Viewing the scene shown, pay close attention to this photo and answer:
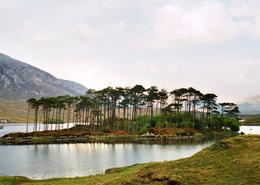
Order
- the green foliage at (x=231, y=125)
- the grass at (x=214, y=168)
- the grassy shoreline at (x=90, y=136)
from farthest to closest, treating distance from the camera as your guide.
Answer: the green foliage at (x=231, y=125) → the grassy shoreline at (x=90, y=136) → the grass at (x=214, y=168)

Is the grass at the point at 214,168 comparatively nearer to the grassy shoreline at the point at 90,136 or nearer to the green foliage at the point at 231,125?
the grassy shoreline at the point at 90,136

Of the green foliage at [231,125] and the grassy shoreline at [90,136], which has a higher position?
the green foliage at [231,125]

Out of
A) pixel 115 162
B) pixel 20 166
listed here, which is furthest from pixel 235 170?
pixel 20 166

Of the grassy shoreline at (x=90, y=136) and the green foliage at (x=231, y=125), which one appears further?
the green foliage at (x=231, y=125)

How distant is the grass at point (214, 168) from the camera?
29.3m

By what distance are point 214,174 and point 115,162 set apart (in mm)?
47514

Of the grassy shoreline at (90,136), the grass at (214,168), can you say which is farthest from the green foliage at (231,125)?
the grass at (214,168)

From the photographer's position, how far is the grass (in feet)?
96.1

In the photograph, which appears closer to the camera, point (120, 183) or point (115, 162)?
point (120, 183)

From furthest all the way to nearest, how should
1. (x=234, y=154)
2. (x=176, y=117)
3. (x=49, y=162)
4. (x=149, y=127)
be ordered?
1. (x=176, y=117)
2. (x=149, y=127)
3. (x=49, y=162)
4. (x=234, y=154)

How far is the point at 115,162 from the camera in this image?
251 feet

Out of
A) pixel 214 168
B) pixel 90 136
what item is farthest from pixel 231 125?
pixel 214 168

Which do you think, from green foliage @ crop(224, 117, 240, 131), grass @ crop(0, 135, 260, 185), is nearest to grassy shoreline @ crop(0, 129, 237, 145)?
green foliage @ crop(224, 117, 240, 131)

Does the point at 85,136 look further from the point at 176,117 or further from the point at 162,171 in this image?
the point at 162,171
